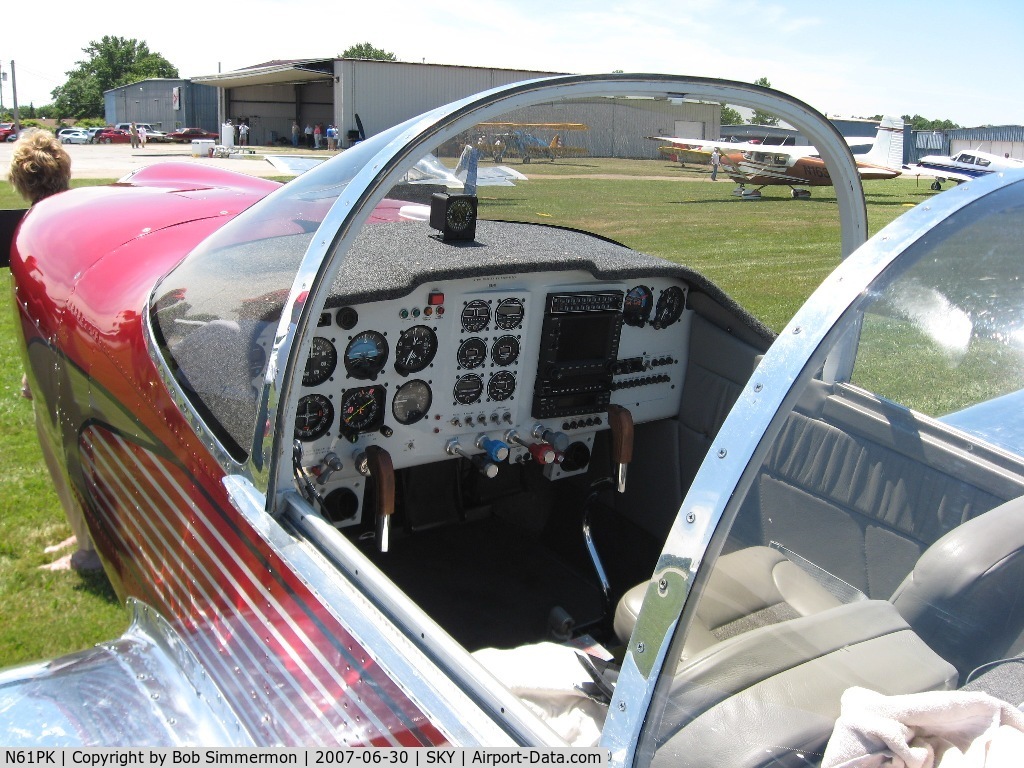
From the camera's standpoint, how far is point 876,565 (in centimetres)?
134

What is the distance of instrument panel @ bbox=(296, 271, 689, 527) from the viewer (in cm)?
249

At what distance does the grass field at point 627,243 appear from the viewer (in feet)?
7.83

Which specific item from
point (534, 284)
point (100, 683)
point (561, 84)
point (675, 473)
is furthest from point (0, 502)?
point (561, 84)

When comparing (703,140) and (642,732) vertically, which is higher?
(703,140)

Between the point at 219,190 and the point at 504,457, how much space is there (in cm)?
192

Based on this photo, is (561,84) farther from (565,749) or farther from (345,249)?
(565,749)

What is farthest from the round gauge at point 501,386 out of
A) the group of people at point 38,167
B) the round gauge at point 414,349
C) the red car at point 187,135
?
the red car at point 187,135

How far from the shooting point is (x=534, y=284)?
2.80 metres

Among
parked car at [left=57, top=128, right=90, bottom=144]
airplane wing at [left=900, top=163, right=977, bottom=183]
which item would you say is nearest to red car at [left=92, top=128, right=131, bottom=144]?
parked car at [left=57, top=128, right=90, bottom=144]

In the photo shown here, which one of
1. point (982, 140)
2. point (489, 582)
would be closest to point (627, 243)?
point (489, 582)

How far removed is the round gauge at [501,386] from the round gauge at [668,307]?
59 centimetres

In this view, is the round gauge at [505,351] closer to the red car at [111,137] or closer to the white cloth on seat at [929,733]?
the white cloth on seat at [929,733]

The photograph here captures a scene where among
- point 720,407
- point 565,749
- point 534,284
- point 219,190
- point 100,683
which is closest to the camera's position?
point 565,749

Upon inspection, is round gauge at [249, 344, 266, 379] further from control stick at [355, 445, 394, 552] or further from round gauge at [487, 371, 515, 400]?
round gauge at [487, 371, 515, 400]
